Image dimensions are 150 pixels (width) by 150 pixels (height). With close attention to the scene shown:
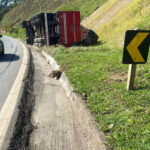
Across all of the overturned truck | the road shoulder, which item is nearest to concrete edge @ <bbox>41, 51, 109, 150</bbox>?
the road shoulder

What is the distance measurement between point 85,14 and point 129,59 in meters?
24.5

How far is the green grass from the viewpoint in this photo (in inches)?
94.6

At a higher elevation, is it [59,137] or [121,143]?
[121,143]

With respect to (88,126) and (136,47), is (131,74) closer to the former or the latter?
(136,47)

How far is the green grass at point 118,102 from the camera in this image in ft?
7.88

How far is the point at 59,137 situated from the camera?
9.05ft

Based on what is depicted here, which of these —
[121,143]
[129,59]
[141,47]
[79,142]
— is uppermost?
[141,47]

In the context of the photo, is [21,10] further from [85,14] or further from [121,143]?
[121,143]

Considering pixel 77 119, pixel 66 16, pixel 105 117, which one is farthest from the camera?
pixel 66 16

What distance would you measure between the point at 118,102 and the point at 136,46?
1.10 meters

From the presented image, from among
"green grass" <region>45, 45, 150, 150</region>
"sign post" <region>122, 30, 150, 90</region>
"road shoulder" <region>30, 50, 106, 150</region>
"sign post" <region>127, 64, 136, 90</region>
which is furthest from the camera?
"sign post" <region>127, 64, 136, 90</region>

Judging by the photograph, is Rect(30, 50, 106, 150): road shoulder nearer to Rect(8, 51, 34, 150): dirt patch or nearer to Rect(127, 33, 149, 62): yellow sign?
Rect(8, 51, 34, 150): dirt patch

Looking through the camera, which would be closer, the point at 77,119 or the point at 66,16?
the point at 77,119

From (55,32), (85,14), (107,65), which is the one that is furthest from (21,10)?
(107,65)
